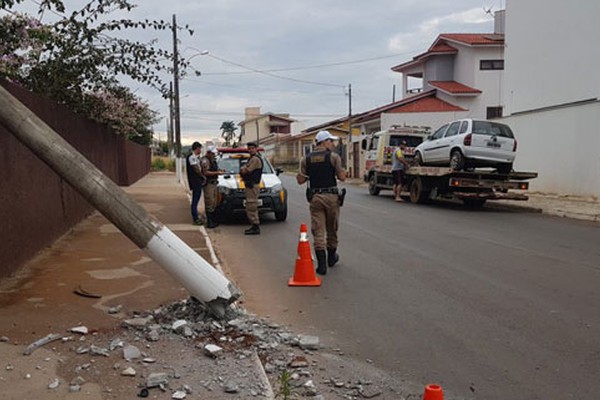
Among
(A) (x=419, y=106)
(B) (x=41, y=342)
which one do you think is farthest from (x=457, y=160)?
(A) (x=419, y=106)

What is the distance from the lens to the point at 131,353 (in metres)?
4.43

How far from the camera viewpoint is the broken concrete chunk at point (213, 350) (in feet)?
14.8

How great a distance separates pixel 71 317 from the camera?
5.32 metres

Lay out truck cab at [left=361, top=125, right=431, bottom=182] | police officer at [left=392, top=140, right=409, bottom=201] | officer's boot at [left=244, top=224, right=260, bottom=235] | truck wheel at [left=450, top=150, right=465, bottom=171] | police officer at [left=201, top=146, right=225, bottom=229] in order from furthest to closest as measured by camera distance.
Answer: truck cab at [left=361, top=125, right=431, bottom=182], police officer at [left=392, top=140, right=409, bottom=201], truck wheel at [left=450, top=150, right=465, bottom=171], police officer at [left=201, top=146, right=225, bottom=229], officer's boot at [left=244, top=224, right=260, bottom=235]

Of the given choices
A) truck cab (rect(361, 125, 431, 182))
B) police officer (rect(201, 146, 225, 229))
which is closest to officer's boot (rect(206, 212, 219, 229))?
police officer (rect(201, 146, 225, 229))

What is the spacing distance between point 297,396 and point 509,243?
735cm

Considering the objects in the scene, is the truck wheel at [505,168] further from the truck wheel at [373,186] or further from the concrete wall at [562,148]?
the truck wheel at [373,186]

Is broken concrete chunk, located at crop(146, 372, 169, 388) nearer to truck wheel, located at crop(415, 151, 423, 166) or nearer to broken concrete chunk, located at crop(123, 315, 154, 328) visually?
broken concrete chunk, located at crop(123, 315, 154, 328)

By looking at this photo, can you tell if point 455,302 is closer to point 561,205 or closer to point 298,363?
point 298,363

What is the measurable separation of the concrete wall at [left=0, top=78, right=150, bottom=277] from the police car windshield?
3.26 metres

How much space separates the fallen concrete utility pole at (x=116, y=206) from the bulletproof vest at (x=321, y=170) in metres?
3.15

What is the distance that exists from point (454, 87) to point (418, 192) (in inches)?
853

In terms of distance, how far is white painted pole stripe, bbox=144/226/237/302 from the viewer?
199 inches

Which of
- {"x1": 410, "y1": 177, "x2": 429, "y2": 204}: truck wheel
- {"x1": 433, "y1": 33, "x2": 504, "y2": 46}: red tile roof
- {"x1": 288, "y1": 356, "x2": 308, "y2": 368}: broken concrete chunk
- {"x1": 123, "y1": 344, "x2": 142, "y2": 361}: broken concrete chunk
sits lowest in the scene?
{"x1": 288, "y1": 356, "x2": 308, "y2": 368}: broken concrete chunk
